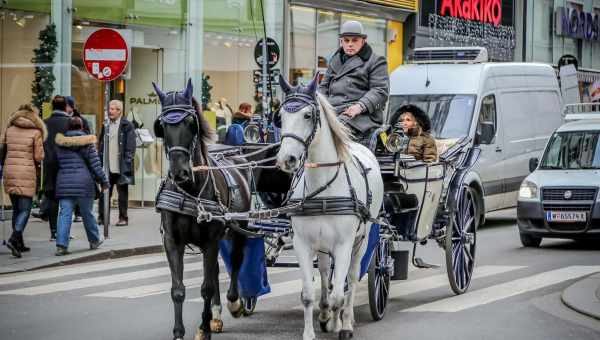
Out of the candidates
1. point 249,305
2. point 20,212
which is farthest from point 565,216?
point 249,305

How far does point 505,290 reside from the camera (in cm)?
1292

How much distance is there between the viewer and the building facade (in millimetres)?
21766

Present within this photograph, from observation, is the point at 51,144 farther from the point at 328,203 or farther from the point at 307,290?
the point at 307,290

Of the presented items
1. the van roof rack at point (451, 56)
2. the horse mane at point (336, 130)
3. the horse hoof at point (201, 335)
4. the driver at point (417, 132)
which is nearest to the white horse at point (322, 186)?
the horse mane at point (336, 130)

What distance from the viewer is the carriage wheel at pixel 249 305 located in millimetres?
11000

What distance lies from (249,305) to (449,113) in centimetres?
977

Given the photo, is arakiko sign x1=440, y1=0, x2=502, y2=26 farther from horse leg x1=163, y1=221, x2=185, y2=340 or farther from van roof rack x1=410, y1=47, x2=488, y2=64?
horse leg x1=163, y1=221, x2=185, y2=340

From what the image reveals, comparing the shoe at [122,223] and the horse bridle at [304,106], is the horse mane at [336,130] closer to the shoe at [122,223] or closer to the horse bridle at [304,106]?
the horse bridle at [304,106]

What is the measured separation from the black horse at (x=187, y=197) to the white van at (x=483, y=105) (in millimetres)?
9952

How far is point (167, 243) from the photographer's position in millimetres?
9492

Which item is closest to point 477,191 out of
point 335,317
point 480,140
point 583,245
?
point 480,140

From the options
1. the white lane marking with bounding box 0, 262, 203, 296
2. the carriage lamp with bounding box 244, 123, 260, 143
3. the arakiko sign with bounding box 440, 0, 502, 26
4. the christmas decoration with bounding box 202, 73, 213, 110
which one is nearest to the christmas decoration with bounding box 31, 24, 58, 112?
the christmas decoration with bounding box 202, 73, 213, 110

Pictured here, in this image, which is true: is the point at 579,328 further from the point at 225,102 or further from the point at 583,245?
the point at 225,102

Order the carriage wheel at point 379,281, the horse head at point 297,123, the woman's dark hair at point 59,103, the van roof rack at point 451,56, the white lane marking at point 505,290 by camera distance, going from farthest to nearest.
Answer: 1. the van roof rack at point 451,56
2. the woman's dark hair at point 59,103
3. the white lane marking at point 505,290
4. the carriage wheel at point 379,281
5. the horse head at point 297,123
